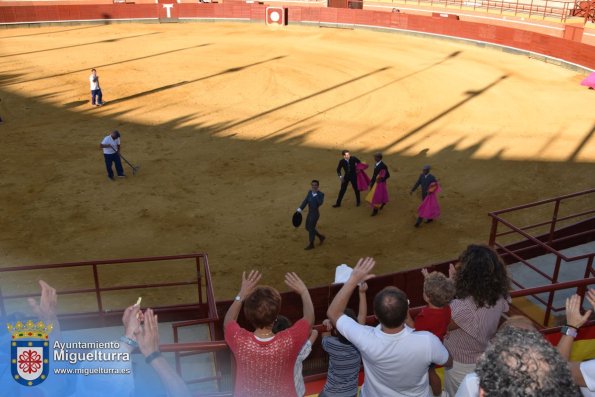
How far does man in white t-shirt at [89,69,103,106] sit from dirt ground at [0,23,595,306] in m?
0.59

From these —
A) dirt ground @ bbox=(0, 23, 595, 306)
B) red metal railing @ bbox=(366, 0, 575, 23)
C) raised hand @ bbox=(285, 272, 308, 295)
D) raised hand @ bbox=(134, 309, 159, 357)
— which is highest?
red metal railing @ bbox=(366, 0, 575, 23)

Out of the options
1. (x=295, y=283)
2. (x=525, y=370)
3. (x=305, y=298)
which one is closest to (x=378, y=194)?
(x=295, y=283)

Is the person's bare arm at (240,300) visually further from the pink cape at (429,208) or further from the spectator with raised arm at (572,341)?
the pink cape at (429,208)

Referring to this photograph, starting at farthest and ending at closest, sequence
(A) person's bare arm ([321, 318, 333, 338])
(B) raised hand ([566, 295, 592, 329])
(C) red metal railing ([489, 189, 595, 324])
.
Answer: (C) red metal railing ([489, 189, 595, 324])
(A) person's bare arm ([321, 318, 333, 338])
(B) raised hand ([566, 295, 592, 329])

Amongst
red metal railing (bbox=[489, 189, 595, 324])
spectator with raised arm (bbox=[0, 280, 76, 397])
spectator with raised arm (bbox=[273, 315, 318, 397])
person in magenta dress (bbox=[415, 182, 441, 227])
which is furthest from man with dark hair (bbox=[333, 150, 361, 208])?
spectator with raised arm (bbox=[0, 280, 76, 397])

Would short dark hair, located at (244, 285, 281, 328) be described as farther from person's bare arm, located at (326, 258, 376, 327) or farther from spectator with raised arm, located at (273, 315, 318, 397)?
person's bare arm, located at (326, 258, 376, 327)

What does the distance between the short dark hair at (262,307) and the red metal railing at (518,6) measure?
1608 inches

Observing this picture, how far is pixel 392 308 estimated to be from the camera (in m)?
3.48

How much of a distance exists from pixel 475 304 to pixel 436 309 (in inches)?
12.3

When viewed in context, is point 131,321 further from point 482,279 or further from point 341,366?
point 482,279

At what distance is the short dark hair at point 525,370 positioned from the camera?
2.19 m

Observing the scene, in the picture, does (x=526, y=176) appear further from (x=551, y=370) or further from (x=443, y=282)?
(x=551, y=370)

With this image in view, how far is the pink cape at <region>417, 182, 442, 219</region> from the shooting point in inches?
480

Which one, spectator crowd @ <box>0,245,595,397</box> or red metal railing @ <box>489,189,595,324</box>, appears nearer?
spectator crowd @ <box>0,245,595,397</box>
